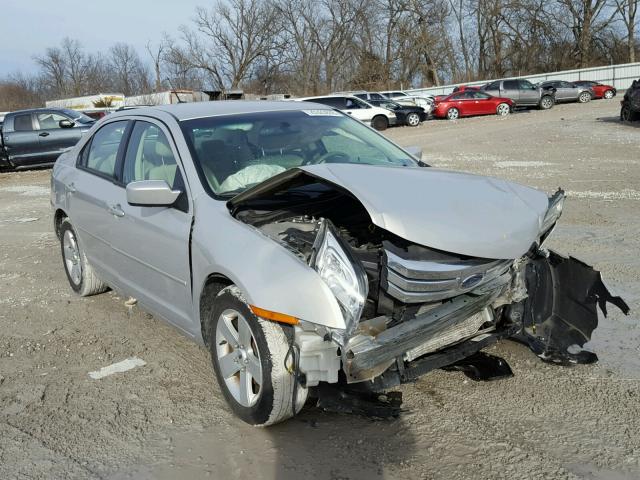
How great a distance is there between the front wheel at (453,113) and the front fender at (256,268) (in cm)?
2644

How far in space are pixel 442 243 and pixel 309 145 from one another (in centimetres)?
165

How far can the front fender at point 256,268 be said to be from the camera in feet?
9.11

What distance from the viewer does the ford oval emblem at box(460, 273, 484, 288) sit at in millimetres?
3027

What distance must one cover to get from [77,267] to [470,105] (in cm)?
2555

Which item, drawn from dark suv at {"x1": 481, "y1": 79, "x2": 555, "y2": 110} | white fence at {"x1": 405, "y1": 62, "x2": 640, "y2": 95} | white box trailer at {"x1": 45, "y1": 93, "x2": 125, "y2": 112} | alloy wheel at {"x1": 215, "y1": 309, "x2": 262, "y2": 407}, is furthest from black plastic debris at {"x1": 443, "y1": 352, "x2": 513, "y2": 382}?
white box trailer at {"x1": 45, "y1": 93, "x2": 125, "y2": 112}

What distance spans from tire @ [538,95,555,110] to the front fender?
2967 centimetres

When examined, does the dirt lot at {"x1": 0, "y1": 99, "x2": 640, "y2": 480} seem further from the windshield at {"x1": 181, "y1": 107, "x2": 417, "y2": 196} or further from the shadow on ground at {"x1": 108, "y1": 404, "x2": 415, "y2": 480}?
the windshield at {"x1": 181, "y1": 107, "x2": 417, "y2": 196}

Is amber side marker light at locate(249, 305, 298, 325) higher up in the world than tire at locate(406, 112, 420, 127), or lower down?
lower down

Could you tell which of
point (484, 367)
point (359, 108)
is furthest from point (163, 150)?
point (359, 108)

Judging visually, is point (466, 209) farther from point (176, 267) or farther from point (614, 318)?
point (614, 318)

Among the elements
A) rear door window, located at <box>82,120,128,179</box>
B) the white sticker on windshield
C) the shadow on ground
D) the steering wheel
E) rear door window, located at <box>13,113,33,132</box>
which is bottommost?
the shadow on ground

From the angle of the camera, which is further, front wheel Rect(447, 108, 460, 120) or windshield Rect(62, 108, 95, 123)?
front wheel Rect(447, 108, 460, 120)

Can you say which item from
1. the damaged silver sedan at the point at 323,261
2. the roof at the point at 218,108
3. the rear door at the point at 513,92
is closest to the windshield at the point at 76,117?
the roof at the point at 218,108

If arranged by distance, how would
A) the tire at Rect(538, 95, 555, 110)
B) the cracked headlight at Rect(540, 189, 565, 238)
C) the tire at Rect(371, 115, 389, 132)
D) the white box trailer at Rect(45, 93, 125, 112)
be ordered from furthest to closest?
the white box trailer at Rect(45, 93, 125, 112) < the tire at Rect(538, 95, 555, 110) < the tire at Rect(371, 115, 389, 132) < the cracked headlight at Rect(540, 189, 565, 238)
